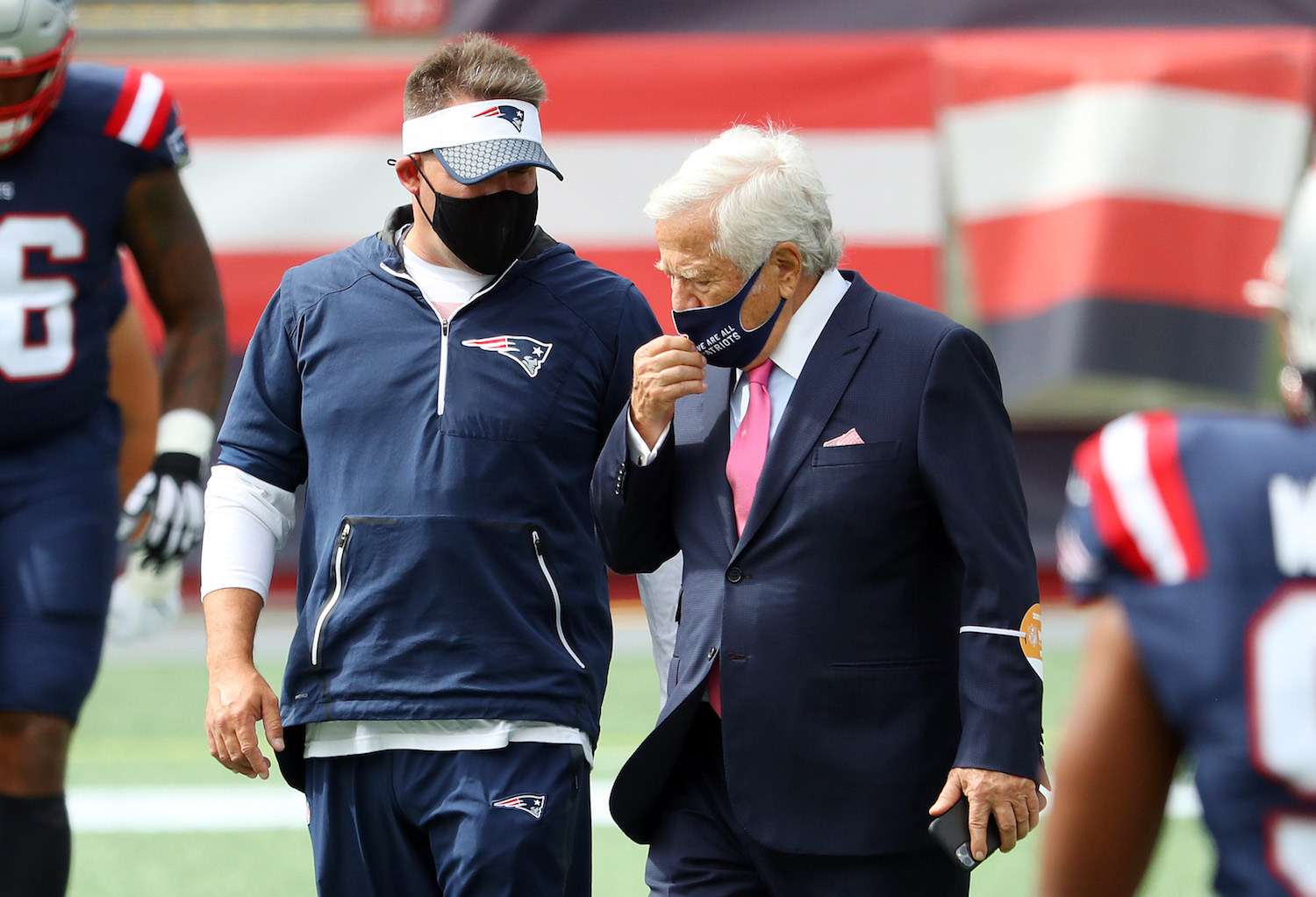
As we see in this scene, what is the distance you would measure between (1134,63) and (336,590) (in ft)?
20.9

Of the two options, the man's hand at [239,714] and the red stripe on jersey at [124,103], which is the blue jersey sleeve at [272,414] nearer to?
the man's hand at [239,714]

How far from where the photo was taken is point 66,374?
302cm

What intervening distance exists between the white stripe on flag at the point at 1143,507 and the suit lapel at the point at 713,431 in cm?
102

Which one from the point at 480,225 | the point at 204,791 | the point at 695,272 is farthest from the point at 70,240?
the point at 204,791

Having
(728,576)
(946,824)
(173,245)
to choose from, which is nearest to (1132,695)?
(946,824)

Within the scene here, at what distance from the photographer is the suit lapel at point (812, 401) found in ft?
7.61

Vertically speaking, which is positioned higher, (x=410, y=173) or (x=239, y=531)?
(x=410, y=173)

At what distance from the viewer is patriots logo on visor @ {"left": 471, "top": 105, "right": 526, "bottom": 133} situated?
258 cm

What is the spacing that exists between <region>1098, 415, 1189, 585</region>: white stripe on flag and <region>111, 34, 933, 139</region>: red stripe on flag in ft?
22.4

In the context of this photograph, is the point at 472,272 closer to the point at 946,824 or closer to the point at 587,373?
the point at 587,373

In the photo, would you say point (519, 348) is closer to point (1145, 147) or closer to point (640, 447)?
point (640, 447)

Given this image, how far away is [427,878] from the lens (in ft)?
8.18

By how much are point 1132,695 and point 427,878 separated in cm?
138

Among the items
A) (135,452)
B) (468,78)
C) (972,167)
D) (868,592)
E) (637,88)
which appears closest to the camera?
(868,592)
